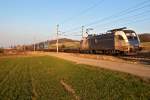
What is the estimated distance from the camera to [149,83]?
13508mm

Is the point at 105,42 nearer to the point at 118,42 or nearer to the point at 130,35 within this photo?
the point at 118,42

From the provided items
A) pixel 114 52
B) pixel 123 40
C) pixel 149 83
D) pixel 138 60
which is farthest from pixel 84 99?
pixel 114 52

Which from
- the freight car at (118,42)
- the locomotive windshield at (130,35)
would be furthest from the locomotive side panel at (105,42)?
the locomotive windshield at (130,35)

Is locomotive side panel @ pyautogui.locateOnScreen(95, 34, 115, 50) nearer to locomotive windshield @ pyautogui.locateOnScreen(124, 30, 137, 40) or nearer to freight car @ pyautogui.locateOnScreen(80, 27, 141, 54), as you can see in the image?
freight car @ pyautogui.locateOnScreen(80, 27, 141, 54)

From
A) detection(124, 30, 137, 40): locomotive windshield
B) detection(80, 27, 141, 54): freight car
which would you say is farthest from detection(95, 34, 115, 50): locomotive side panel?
detection(124, 30, 137, 40): locomotive windshield

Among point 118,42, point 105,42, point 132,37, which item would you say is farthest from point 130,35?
point 105,42

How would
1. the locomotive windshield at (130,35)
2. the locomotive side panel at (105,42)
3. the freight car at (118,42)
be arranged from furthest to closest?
the locomotive side panel at (105,42) → the locomotive windshield at (130,35) → the freight car at (118,42)

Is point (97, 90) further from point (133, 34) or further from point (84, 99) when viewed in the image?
point (133, 34)

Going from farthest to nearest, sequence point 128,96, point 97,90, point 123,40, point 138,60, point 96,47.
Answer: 1. point 96,47
2. point 123,40
3. point 138,60
4. point 97,90
5. point 128,96

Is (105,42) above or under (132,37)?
under

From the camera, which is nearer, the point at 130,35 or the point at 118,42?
the point at 130,35

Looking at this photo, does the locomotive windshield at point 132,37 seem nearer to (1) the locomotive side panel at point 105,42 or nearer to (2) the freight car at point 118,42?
(2) the freight car at point 118,42

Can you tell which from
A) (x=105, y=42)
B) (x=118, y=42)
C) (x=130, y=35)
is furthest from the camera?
(x=105, y=42)

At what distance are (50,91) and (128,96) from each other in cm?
432
